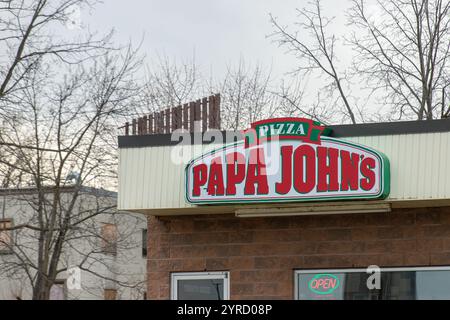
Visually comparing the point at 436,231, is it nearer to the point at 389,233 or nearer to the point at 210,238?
the point at 389,233

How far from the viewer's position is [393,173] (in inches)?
473

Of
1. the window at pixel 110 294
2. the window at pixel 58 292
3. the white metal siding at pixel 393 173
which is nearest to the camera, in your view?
the white metal siding at pixel 393 173

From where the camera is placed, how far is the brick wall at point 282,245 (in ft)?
41.4

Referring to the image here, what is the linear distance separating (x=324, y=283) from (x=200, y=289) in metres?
1.84

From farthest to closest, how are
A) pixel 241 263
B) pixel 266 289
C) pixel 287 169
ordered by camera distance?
1. pixel 241 263
2. pixel 266 289
3. pixel 287 169

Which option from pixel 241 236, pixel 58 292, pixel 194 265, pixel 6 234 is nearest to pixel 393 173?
pixel 241 236

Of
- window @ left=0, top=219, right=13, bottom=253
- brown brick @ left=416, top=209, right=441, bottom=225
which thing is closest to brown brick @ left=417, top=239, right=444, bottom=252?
brown brick @ left=416, top=209, right=441, bottom=225

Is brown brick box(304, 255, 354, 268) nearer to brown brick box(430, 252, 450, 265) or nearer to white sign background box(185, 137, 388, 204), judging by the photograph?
brown brick box(430, 252, 450, 265)

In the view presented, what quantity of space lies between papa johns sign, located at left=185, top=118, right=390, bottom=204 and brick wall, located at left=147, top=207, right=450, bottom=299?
110 cm

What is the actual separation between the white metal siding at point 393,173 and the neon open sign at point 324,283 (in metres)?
1.68

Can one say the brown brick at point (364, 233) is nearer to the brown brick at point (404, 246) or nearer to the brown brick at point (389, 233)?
the brown brick at point (389, 233)

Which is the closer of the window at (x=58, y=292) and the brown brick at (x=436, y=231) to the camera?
the brown brick at (x=436, y=231)

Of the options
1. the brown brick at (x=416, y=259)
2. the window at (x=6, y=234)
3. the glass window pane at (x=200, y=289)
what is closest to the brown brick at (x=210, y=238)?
the glass window pane at (x=200, y=289)

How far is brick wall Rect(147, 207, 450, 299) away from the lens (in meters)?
12.6
